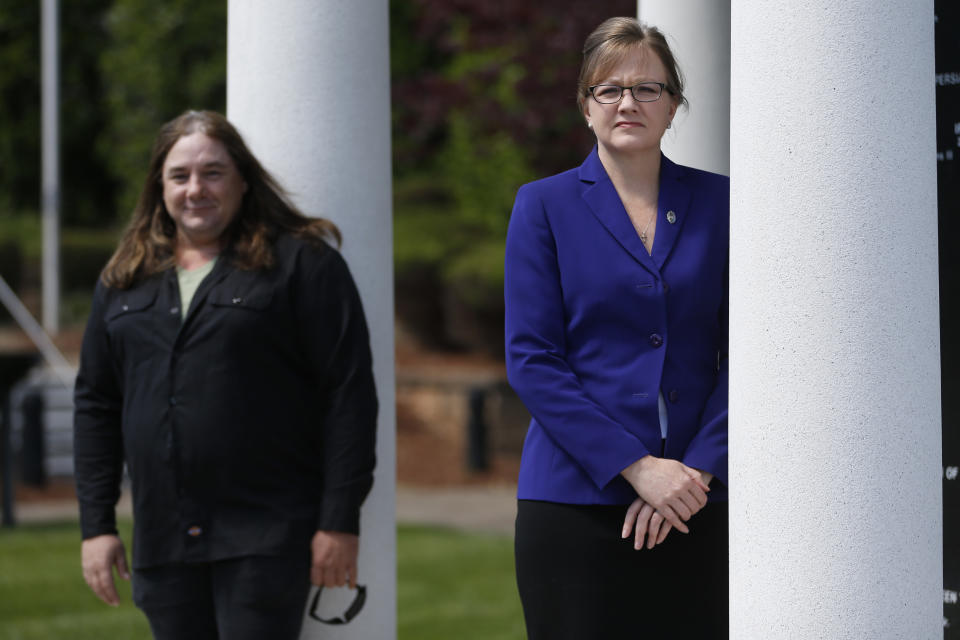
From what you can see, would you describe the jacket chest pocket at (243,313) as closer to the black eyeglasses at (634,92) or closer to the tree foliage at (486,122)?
the black eyeglasses at (634,92)

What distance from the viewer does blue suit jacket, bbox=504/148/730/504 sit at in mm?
2885

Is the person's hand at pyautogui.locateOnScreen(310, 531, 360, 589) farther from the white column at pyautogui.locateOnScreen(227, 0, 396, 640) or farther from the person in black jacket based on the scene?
the white column at pyautogui.locateOnScreen(227, 0, 396, 640)

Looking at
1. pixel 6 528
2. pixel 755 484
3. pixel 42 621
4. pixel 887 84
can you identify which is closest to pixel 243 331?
pixel 755 484

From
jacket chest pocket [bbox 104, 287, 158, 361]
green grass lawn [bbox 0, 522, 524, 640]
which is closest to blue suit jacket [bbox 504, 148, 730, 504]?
jacket chest pocket [bbox 104, 287, 158, 361]

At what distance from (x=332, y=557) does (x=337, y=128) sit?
1389 mm

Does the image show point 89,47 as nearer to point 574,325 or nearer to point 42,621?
point 42,621

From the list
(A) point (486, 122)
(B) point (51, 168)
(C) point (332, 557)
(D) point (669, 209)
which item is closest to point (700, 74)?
(D) point (669, 209)

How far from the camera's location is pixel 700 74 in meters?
4.52

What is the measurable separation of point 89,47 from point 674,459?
23166mm

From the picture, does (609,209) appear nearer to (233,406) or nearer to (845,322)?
(845,322)

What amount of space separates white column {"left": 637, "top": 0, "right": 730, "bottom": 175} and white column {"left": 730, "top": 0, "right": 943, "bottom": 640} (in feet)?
5.64

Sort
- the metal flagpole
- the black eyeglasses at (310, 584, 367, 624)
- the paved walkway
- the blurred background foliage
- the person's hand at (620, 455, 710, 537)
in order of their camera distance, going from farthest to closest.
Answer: the metal flagpole → the blurred background foliage → the paved walkway → the black eyeglasses at (310, 584, 367, 624) → the person's hand at (620, 455, 710, 537)

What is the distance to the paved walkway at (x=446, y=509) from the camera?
11.7 metres

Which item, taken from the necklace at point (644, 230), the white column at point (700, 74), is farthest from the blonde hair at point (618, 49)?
the white column at point (700, 74)
